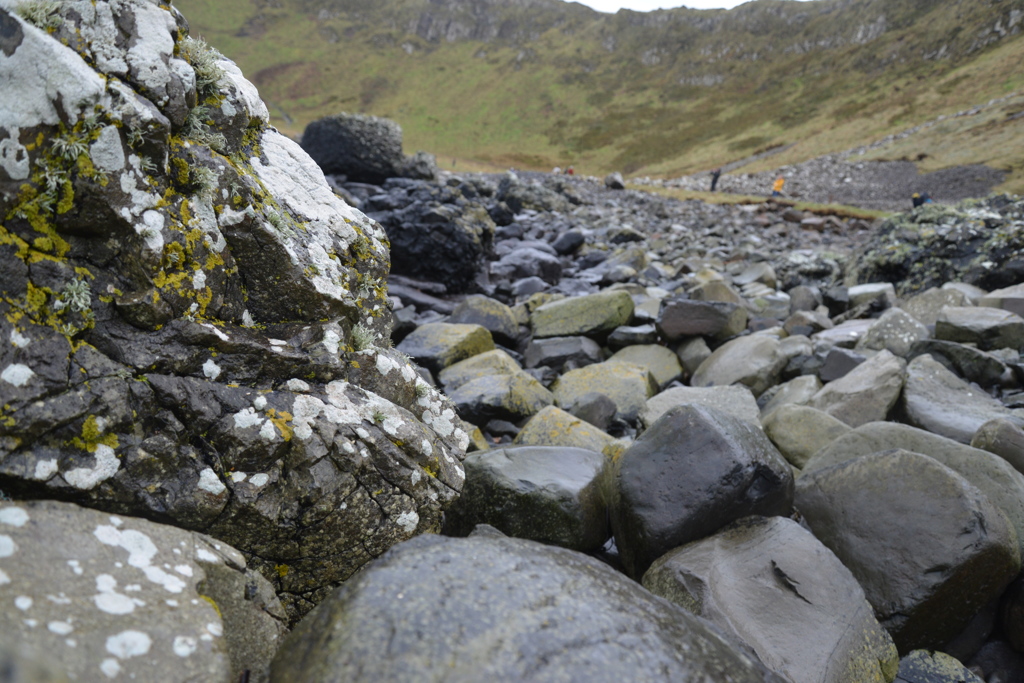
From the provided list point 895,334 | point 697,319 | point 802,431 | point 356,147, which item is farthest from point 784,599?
point 356,147

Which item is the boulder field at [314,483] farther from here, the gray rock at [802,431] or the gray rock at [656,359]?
the gray rock at [656,359]

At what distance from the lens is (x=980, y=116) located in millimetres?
51156

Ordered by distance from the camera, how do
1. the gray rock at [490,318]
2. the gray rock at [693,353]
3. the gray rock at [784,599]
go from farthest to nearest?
the gray rock at [490,318]
the gray rock at [693,353]
the gray rock at [784,599]

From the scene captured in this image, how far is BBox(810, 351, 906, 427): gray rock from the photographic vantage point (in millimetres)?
7420

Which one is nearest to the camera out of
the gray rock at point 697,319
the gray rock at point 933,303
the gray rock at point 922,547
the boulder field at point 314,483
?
the boulder field at point 314,483

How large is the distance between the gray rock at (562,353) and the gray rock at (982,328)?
6090 millimetres

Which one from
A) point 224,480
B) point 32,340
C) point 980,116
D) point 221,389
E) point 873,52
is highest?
point 873,52

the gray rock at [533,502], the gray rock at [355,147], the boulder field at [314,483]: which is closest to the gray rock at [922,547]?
the boulder field at [314,483]

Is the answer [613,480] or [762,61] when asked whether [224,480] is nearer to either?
[613,480]

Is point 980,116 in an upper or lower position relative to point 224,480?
upper

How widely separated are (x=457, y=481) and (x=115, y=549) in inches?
92.8

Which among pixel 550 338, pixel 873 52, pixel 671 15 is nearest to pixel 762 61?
pixel 873 52

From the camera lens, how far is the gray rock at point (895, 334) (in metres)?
9.59

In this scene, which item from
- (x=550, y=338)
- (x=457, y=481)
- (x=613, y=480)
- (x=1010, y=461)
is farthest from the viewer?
(x=550, y=338)
